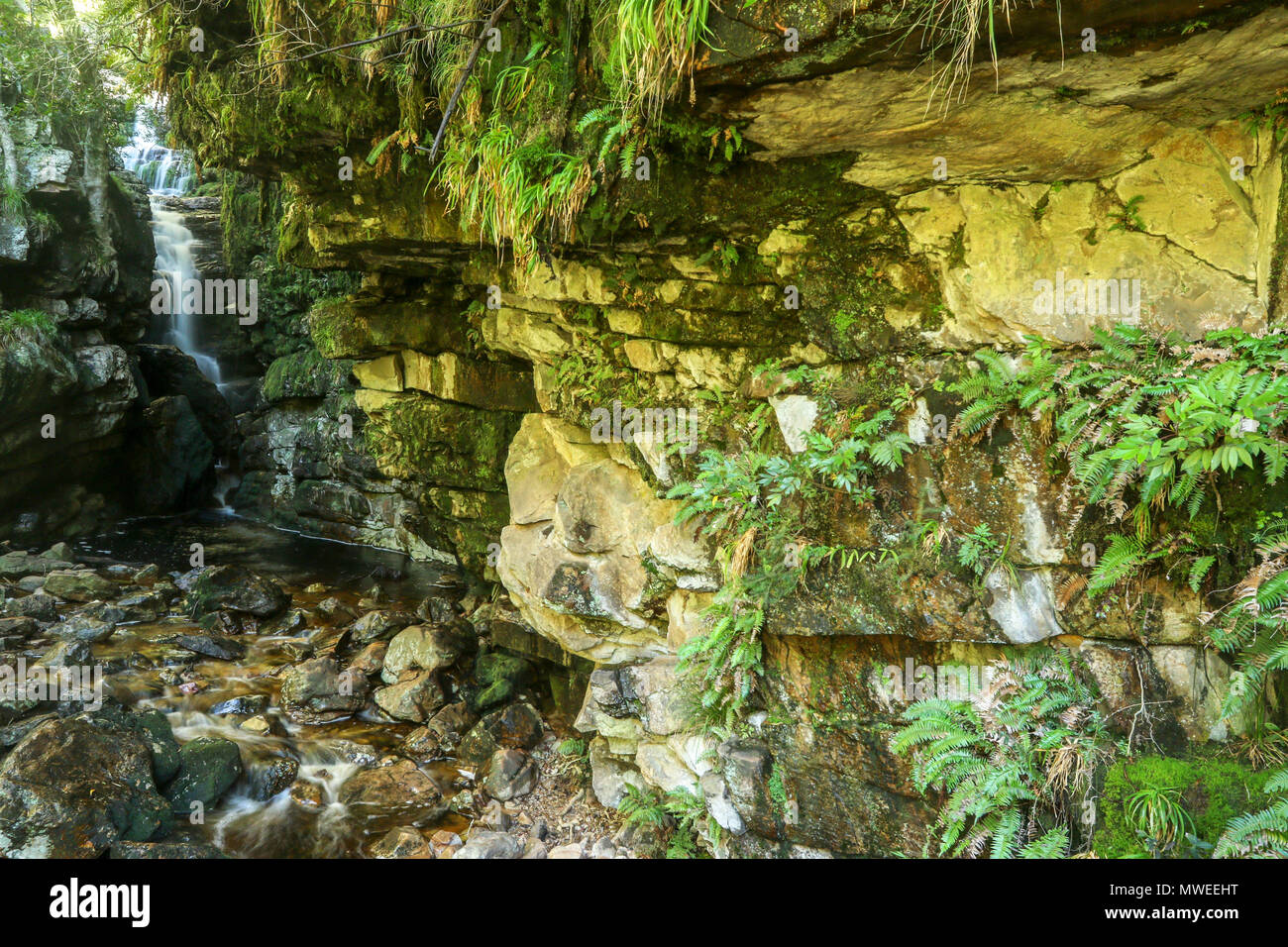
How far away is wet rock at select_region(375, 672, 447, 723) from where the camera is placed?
31.9ft

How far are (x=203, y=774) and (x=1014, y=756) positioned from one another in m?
8.02

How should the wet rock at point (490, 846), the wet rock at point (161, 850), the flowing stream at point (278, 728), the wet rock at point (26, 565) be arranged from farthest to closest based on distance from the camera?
the wet rock at point (26, 565)
the flowing stream at point (278, 728)
the wet rock at point (490, 846)
the wet rock at point (161, 850)

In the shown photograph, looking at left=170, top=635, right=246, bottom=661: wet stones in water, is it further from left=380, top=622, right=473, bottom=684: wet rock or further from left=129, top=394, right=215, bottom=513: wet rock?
left=129, top=394, right=215, bottom=513: wet rock

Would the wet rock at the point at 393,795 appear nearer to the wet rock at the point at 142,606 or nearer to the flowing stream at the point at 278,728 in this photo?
the flowing stream at the point at 278,728

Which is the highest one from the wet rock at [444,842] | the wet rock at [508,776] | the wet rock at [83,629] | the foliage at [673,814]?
the wet rock at [83,629]

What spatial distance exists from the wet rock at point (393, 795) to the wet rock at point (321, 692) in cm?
148

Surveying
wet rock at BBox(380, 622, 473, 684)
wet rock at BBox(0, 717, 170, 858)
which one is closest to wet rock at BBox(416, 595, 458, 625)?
wet rock at BBox(380, 622, 473, 684)

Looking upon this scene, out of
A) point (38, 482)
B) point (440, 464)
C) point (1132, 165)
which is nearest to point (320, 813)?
point (440, 464)

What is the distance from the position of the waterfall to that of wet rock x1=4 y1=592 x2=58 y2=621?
12.2m

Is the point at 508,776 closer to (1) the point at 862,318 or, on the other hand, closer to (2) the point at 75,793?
(2) the point at 75,793

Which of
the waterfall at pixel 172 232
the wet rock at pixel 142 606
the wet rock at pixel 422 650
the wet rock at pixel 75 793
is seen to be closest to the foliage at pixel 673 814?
the wet rock at pixel 422 650

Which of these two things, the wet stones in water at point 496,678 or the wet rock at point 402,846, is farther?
the wet stones in water at point 496,678

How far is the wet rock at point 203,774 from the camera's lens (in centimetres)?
781

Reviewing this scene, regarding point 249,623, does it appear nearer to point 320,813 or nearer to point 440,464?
point 440,464
